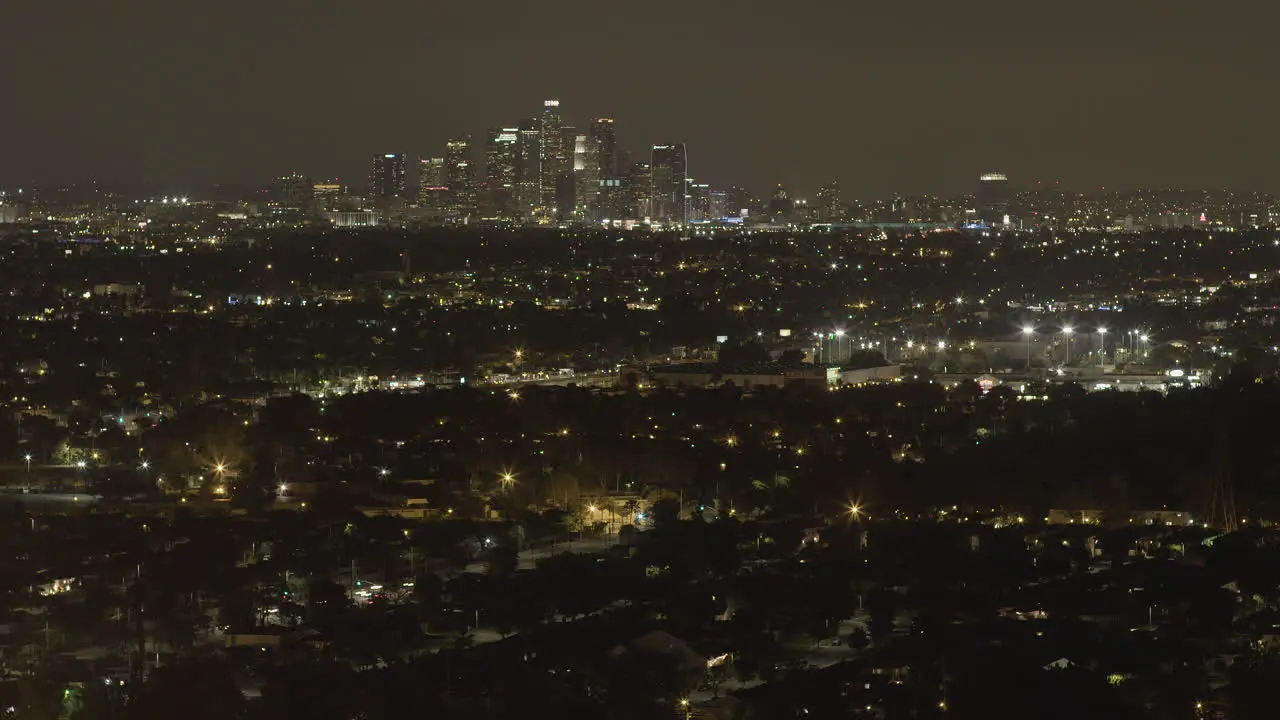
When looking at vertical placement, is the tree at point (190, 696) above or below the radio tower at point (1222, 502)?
above

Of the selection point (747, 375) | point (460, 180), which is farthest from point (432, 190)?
point (747, 375)

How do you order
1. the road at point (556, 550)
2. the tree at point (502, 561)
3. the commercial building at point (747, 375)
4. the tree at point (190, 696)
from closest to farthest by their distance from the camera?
the tree at point (190, 696), the tree at point (502, 561), the road at point (556, 550), the commercial building at point (747, 375)

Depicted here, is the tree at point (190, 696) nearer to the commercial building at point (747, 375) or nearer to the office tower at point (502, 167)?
the commercial building at point (747, 375)

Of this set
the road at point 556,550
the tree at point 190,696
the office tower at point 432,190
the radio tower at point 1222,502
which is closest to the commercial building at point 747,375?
the radio tower at point 1222,502

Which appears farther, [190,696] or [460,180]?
[460,180]

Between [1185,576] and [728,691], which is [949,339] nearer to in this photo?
[1185,576]

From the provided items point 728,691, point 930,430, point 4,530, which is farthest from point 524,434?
point 728,691

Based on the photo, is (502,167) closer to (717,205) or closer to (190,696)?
(717,205)
